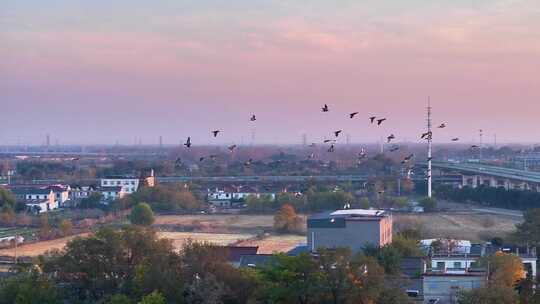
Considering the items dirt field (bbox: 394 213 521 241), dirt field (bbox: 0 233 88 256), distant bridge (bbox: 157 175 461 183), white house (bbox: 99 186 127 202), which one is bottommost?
dirt field (bbox: 0 233 88 256)

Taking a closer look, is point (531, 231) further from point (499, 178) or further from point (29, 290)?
point (499, 178)

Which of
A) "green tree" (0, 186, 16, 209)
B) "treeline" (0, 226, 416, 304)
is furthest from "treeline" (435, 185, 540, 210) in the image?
"treeline" (0, 226, 416, 304)

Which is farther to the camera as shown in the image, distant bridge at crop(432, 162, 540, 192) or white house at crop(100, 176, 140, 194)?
white house at crop(100, 176, 140, 194)

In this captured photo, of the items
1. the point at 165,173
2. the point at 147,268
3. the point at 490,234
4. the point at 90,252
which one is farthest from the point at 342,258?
the point at 165,173

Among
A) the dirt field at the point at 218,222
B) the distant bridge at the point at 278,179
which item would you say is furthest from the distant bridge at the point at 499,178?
the dirt field at the point at 218,222

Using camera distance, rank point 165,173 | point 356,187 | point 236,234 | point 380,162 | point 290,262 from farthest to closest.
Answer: point 380,162 < point 165,173 < point 356,187 < point 236,234 < point 290,262

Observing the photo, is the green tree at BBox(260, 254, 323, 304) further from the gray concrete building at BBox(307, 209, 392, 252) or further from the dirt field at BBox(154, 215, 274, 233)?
the dirt field at BBox(154, 215, 274, 233)

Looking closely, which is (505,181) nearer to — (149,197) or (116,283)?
(149,197)

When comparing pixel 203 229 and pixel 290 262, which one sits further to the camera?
pixel 203 229
